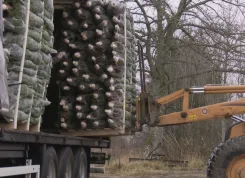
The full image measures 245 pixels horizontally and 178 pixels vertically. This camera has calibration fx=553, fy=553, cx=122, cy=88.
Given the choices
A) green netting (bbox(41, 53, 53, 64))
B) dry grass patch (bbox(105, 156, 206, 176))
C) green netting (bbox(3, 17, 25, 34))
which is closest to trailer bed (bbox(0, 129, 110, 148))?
green netting (bbox(41, 53, 53, 64))

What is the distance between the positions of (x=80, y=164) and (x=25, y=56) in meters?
3.77

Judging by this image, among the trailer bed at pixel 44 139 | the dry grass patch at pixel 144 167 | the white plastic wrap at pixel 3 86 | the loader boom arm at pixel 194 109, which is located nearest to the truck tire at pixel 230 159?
the loader boom arm at pixel 194 109

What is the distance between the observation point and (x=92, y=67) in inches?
429

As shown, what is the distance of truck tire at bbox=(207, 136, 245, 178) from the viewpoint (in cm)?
1144

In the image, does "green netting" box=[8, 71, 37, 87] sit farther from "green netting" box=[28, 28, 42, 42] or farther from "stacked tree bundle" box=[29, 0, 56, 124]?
"green netting" box=[28, 28, 42, 42]

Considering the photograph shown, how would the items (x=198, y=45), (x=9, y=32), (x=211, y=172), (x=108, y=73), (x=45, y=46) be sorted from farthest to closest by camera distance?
(x=198, y=45), (x=211, y=172), (x=108, y=73), (x=45, y=46), (x=9, y=32)

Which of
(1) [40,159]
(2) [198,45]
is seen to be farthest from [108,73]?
(2) [198,45]

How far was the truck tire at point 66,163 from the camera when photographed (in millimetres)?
9492

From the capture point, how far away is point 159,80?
25.5 m

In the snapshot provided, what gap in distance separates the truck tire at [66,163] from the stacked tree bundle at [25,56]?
1.32m

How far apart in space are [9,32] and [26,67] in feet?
2.00

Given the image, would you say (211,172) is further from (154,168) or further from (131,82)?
(154,168)

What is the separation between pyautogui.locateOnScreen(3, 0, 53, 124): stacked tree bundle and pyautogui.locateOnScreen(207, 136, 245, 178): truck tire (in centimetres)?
450

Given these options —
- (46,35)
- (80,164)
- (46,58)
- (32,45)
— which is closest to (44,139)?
(46,58)
